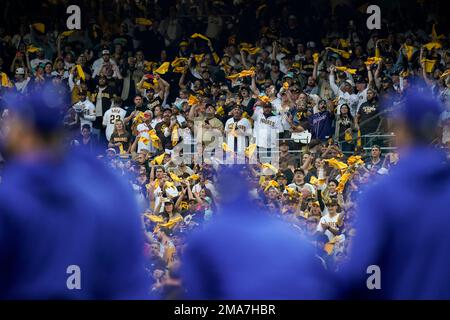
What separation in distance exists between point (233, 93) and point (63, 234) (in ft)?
12.7

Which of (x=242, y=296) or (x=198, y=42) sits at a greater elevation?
(x=198, y=42)

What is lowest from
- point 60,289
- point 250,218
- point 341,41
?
point 60,289

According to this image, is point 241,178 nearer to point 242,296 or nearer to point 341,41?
point 242,296

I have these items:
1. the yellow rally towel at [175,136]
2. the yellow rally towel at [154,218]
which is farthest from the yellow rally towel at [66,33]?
the yellow rally towel at [154,218]

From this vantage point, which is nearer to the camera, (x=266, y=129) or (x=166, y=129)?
(x=266, y=129)

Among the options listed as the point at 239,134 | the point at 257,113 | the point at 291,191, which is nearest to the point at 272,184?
the point at 291,191

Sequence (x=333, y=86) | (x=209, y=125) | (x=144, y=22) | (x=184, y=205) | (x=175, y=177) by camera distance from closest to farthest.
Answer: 1. (x=184, y=205)
2. (x=175, y=177)
3. (x=209, y=125)
4. (x=333, y=86)
5. (x=144, y=22)

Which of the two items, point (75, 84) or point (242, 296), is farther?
point (75, 84)

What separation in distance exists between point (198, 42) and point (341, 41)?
206 centimetres

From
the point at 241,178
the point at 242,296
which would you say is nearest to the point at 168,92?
the point at 241,178

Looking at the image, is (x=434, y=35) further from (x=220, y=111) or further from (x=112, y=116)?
(x=112, y=116)

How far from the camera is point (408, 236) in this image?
11188mm

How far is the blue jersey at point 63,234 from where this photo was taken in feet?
37.5

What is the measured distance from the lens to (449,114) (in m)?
13.8
